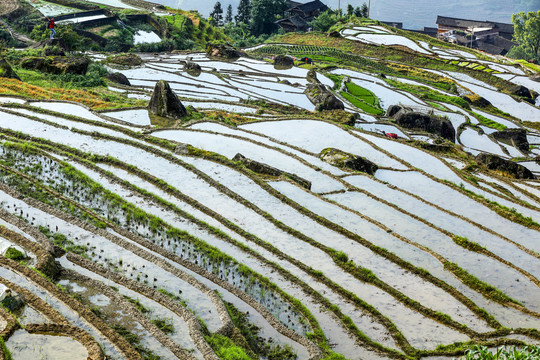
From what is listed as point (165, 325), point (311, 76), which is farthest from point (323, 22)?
point (165, 325)

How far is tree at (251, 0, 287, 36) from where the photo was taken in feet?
198

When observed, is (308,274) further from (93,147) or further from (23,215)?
(93,147)

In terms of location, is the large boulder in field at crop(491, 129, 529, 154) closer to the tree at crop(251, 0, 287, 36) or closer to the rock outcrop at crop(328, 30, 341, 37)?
the rock outcrop at crop(328, 30, 341, 37)

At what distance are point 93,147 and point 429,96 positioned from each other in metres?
24.1

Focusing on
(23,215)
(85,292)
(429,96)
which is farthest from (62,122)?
(429,96)

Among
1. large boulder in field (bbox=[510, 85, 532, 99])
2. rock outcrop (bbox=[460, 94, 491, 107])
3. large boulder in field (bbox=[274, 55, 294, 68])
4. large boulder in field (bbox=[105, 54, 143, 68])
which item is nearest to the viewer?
large boulder in field (bbox=[105, 54, 143, 68])

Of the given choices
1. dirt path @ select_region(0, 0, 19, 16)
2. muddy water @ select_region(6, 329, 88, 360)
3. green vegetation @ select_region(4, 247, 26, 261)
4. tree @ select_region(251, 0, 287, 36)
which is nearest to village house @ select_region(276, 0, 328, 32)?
tree @ select_region(251, 0, 287, 36)

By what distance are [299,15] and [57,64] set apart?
44.4m

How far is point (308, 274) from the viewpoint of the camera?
11070 millimetres

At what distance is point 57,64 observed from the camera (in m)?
25.9

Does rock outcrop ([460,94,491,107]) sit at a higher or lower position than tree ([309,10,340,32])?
lower

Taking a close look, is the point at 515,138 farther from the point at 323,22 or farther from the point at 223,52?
the point at 323,22

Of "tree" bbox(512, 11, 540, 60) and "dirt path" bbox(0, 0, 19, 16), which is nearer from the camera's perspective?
"dirt path" bbox(0, 0, 19, 16)

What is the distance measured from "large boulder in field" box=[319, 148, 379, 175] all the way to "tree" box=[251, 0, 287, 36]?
152 feet
